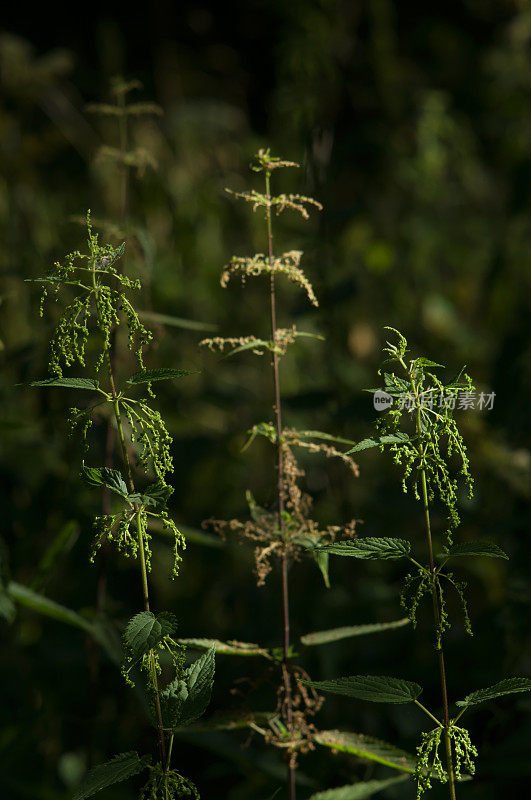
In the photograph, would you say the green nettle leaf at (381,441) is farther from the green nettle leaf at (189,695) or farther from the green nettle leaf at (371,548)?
the green nettle leaf at (189,695)

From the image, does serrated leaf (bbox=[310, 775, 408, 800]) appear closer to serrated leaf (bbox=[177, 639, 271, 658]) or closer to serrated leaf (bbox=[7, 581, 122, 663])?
serrated leaf (bbox=[177, 639, 271, 658])

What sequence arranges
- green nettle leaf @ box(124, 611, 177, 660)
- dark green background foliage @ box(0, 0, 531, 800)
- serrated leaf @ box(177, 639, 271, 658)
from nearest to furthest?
green nettle leaf @ box(124, 611, 177, 660)
serrated leaf @ box(177, 639, 271, 658)
dark green background foliage @ box(0, 0, 531, 800)

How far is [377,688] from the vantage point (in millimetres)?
618

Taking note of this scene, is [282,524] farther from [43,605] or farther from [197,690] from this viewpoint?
[43,605]

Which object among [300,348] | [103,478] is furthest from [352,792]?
[300,348]

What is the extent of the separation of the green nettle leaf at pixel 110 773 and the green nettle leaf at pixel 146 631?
0.32 ft

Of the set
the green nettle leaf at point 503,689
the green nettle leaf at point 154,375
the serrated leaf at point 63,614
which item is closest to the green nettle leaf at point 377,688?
the green nettle leaf at point 503,689

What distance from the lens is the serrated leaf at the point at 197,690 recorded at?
62cm

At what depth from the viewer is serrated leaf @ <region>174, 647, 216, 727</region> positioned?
0.62 meters

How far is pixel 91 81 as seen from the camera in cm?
326

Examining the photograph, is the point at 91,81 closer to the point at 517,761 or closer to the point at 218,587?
the point at 218,587

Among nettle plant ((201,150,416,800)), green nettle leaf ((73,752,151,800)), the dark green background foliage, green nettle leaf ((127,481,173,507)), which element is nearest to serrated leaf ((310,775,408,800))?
nettle plant ((201,150,416,800))

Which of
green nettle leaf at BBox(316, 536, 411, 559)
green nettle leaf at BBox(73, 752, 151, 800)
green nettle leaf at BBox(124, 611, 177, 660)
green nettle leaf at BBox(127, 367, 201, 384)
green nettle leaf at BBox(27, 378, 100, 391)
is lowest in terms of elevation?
green nettle leaf at BBox(73, 752, 151, 800)

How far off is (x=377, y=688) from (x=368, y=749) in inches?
7.3
